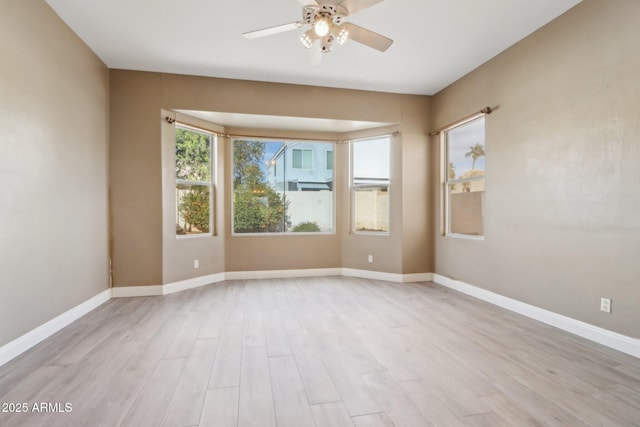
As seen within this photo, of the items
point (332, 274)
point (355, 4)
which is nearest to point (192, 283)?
point (332, 274)

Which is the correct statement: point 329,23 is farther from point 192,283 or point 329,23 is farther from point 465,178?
point 192,283

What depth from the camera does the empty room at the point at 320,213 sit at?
1990mm

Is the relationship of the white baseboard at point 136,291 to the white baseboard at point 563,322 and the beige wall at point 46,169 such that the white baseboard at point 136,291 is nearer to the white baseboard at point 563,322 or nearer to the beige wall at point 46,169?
the beige wall at point 46,169

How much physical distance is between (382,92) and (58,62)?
391 cm

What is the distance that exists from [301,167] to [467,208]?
8.72ft

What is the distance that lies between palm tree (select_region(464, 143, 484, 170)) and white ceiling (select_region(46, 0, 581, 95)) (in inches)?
39.6

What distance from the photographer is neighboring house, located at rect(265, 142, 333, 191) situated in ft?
17.0

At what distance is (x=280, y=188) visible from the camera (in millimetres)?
5219

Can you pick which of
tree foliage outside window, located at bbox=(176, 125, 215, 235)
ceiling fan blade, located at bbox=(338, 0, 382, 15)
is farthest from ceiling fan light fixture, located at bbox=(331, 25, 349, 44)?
tree foliage outside window, located at bbox=(176, 125, 215, 235)

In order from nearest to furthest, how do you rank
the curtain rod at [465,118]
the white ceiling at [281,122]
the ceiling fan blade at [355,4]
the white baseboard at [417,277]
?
the ceiling fan blade at [355,4], the curtain rod at [465,118], the white ceiling at [281,122], the white baseboard at [417,277]

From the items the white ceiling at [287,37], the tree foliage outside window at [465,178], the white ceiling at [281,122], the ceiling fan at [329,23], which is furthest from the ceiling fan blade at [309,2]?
the tree foliage outside window at [465,178]

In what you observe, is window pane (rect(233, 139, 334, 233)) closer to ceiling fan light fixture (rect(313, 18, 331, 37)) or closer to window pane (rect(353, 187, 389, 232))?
window pane (rect(353, 187, 389, 232))

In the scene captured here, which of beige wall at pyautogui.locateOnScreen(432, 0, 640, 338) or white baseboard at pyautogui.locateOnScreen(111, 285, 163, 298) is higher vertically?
beige wall at pyautogui.locateOnScreen(432, 0, 640, 338)

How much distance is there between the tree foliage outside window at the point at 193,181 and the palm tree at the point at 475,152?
12.4 feet
